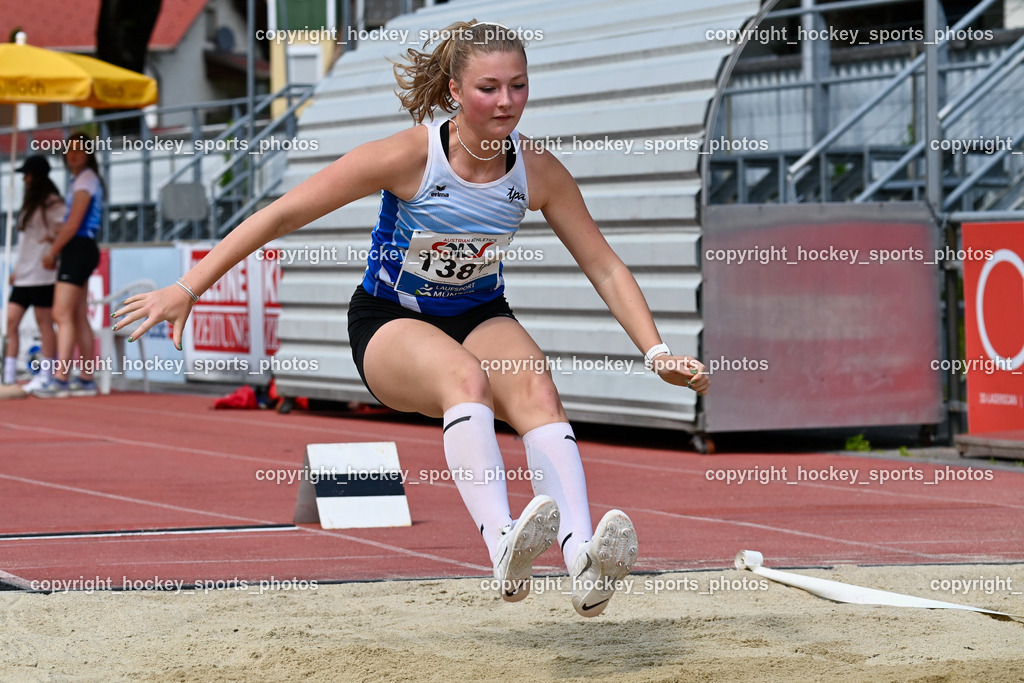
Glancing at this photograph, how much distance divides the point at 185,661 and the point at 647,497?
427cm

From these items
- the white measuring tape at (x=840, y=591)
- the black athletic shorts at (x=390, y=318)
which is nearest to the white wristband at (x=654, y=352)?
the black athletic shorts at (x=390, y=318)

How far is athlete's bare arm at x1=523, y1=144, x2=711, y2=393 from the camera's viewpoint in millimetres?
4961

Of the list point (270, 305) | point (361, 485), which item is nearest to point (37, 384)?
point (270, 305)

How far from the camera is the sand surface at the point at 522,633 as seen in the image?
15.2 ft

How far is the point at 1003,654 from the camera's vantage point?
4.75 m

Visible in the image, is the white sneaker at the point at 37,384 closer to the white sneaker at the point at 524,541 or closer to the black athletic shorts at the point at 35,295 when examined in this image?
the black athletic shorts at the point at 35,295

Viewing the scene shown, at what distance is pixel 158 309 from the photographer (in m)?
4.32

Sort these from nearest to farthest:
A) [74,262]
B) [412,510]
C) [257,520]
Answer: [257,520]
[412,510]
[74,262]

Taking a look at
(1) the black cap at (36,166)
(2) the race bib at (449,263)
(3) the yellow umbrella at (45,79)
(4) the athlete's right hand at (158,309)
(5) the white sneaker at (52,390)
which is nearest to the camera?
(4) the athlete's right hand at (158,309)

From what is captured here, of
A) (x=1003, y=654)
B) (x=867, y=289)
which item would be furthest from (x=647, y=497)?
(x=1003, y=654)

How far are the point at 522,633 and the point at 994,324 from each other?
5.75m

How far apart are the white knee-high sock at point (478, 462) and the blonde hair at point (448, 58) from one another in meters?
1.08

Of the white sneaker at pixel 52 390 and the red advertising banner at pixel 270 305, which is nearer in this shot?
the red advertising banner at pixel 270 305

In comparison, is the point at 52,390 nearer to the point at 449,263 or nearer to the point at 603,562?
the point at 449,263
